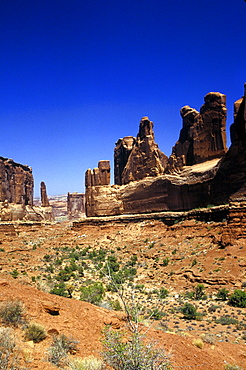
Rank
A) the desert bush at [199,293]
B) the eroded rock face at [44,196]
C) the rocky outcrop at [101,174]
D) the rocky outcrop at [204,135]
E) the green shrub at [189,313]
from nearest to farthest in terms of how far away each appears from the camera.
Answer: the green shrub at [189,313]
the desert bush at [199,293]
the rocky outcrop at [204,135]
the rocky outcrop at [101,174]
the eroded rock face at [44,196]

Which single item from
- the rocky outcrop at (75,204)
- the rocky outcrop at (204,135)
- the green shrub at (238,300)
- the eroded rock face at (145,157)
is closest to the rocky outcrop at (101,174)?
the eroded rock face at (145,157)

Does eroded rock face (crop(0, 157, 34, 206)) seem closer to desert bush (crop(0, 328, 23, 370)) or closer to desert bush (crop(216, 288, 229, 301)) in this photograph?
desert bush (crop(216, 288, 229, 301))

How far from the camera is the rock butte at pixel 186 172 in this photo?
26156 mm

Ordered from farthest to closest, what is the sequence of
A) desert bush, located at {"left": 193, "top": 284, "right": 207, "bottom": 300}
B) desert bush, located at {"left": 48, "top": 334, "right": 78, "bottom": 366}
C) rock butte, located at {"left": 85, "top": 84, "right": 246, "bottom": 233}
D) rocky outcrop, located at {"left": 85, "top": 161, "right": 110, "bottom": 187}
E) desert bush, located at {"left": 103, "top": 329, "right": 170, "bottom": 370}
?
rocky outcrop, located at {"left": 85, "top": 161, "right": 110, "bottom": 187}
rock butte, located at {"left": 85, "top": 84, "right": 246, "bottom": 233}
desert bush, located at {"left": 193, "top": 284, "right": 207, "bottom": 300}
desert bush, located at {"left": 48, "top": 334, "right": 78, "bottom": 366}
desert bush, located at {"left": 103, "top": 329, "right": 170, "bottom": 370}

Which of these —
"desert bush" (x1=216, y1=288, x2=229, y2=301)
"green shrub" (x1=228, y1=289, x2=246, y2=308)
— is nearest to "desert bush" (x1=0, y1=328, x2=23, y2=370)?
"green shrub" (x1=228, y1=289, x2=246, y2=308)

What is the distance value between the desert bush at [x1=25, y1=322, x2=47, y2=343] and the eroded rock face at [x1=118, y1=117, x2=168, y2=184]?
35.2m

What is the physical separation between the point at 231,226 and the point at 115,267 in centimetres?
1021

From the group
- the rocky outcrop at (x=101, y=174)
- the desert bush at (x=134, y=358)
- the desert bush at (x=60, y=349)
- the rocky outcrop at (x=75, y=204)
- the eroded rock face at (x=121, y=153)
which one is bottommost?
the desert bush at (x=60, y=349)

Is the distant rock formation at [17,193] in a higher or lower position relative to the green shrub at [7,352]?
higher

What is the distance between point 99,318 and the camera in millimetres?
A: 8688

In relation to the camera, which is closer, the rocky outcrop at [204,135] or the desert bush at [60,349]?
the desert bush at [60,349]

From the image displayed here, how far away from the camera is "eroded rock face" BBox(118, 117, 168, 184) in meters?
42.1

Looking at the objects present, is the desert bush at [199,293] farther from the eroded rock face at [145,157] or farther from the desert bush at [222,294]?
the eroded rock face at [145,157]

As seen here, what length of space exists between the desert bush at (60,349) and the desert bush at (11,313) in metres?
1.18
